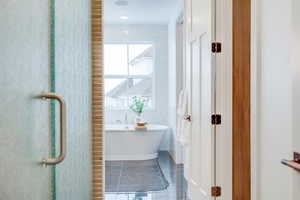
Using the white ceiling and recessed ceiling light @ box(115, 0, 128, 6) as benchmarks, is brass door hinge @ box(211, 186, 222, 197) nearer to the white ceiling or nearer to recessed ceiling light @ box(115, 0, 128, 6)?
the white ceiling

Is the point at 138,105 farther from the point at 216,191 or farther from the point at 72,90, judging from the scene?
the point at 72,90

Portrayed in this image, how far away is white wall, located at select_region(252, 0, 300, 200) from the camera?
4.71 ft

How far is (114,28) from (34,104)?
5607mm

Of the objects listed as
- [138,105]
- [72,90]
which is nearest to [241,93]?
[72,90]

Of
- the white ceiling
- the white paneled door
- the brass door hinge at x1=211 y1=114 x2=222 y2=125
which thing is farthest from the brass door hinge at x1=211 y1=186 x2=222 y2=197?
the white ceiling

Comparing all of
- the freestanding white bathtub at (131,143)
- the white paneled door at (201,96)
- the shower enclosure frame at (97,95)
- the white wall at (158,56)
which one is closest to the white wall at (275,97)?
the white paneled door at (201,96)

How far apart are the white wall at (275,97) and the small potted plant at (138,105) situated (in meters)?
4.18

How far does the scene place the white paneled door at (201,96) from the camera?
8.46ft

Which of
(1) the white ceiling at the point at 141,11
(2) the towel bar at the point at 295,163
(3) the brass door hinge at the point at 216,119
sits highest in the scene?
(1) the white ceiling at the point at 141,11

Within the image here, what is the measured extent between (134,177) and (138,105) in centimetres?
205

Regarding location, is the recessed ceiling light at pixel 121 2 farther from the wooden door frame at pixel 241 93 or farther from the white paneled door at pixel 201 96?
the wooden door frame at pixel 241 93

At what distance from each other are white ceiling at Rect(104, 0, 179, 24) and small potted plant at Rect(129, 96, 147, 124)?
161 centimetres

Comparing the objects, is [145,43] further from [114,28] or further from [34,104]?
[34,104]

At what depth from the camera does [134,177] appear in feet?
14.3
